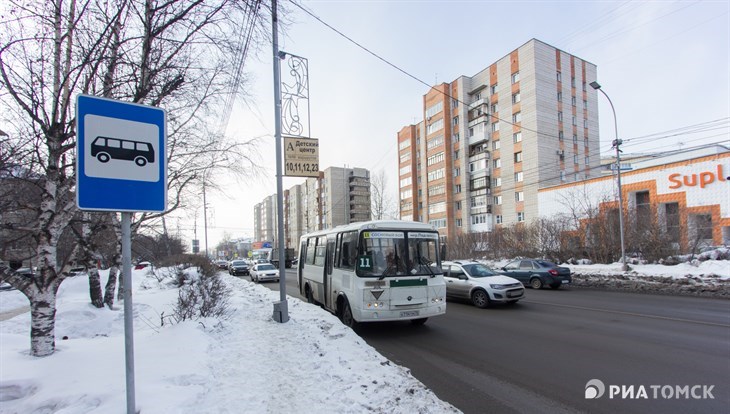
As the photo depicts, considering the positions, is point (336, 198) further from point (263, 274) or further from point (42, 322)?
point (42, 322)

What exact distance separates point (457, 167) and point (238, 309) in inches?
2130

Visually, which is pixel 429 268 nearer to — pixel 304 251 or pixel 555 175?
pixel 304 251

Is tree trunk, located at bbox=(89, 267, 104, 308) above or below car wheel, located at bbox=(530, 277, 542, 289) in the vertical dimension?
above

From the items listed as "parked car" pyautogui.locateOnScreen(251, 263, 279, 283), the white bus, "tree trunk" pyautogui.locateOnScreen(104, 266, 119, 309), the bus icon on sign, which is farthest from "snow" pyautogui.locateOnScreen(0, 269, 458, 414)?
"parked car" pyautogui.locateOnScreen(251, 263, 279, 283)

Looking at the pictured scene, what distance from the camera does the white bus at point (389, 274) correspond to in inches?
330

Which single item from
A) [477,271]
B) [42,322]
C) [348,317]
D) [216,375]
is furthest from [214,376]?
[477,271]

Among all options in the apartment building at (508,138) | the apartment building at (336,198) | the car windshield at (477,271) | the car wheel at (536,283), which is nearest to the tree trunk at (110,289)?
the car windshield at (477,271)

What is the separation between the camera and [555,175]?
48250 millimetres

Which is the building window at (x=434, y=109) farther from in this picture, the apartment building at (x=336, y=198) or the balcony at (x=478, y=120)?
the apartment building at (x=336, y=198)

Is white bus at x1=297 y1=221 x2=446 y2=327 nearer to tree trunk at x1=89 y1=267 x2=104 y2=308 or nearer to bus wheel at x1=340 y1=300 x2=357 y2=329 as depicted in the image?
bus wheel at x1=340 y1=300 x2=357 y2=329

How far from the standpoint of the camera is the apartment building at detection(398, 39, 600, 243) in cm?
4853

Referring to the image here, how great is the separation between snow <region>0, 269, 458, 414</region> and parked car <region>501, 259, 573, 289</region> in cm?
1329

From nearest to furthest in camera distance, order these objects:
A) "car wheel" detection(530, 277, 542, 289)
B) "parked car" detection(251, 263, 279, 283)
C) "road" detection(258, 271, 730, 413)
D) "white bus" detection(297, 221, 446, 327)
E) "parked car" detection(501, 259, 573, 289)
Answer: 1. "road" detection(258, 271, 730, 413)
2. "white bus" detection(297, 221, 446, 327)
3. "parked car" detection(501, 259, 573, 289)
4. "car wheel" detection(530, 277, 542, 289)
5. "parked car" detection(251, 263, 279, 283)

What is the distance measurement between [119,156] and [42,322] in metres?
3.77
